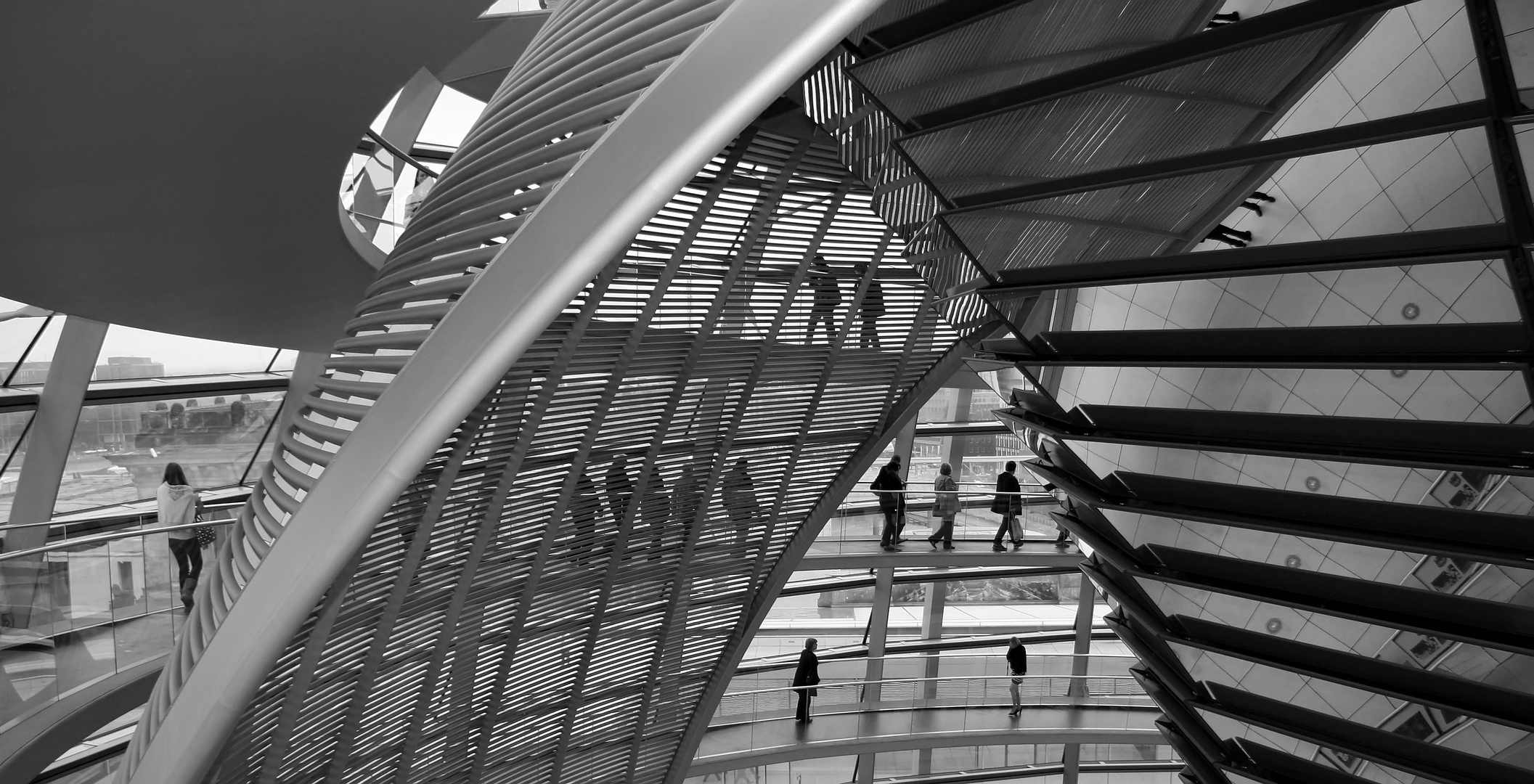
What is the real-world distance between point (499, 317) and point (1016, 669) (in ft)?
63.5

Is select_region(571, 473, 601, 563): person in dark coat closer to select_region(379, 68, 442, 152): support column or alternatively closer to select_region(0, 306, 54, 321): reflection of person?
select_region(0, 306, 54, 321): reflection of person

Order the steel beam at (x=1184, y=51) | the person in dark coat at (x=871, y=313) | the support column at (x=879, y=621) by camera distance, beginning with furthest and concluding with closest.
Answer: the support column at (x=879, y=621) < the person in dark coat at (x=871, y=313) < the steel beam at (x=1184, y=51)

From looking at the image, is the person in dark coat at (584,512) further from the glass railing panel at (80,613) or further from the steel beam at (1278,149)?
the steel beam at (1278,149)

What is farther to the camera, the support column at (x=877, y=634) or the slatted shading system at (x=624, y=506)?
the support column at (x=877, y=634)

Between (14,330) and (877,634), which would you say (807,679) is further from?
(14,330)

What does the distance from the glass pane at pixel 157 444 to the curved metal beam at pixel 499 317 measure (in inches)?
626

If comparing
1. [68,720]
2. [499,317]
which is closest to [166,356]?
[68,720]

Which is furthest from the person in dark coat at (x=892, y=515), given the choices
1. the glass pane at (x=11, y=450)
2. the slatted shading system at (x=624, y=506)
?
the glass pane at (x=11, y=450)

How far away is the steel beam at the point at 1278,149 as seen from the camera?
145 inches

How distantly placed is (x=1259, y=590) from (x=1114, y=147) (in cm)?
277

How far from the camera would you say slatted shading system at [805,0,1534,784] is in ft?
13.8

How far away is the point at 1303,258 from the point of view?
413 cm

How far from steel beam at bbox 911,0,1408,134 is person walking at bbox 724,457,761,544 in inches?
263

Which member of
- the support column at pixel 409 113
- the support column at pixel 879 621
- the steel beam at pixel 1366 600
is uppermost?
the support column at pixel 409 113
